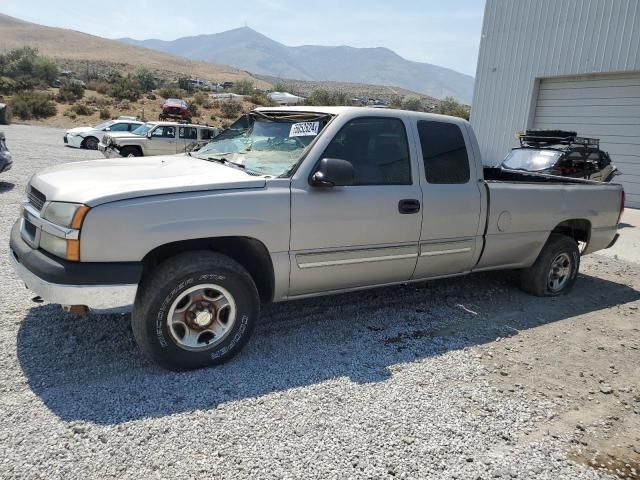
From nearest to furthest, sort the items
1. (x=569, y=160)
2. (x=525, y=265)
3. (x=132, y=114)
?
1. (x=525, y=265)
2. (x=569, y=160)
3. (x=132, y=114)

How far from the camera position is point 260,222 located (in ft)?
11.8

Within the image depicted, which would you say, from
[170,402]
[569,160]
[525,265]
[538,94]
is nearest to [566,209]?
[525,265]

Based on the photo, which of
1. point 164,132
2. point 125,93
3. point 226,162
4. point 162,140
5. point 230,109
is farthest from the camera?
point 125,93

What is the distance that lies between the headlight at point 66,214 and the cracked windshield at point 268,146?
129cm

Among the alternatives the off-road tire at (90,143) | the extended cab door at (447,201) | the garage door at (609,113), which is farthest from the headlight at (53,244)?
the off-road tire at (90,143)

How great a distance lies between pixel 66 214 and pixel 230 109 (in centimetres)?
4121

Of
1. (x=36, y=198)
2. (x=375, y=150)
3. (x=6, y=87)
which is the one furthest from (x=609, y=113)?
(x=6, y=87)

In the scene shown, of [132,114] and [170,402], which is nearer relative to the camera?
[170,402]

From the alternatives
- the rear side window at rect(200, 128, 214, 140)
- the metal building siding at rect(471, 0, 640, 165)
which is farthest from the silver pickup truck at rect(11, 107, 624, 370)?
the rear side window at rect(200, 128, 214, 140)

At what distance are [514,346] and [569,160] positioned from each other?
840cm

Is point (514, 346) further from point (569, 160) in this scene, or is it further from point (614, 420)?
point (569, 160)

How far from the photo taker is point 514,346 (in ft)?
14.6

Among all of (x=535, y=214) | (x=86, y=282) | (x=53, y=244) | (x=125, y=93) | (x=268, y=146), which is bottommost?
(x=86, y=282)

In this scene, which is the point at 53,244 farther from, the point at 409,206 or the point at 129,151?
the point at 129,151
